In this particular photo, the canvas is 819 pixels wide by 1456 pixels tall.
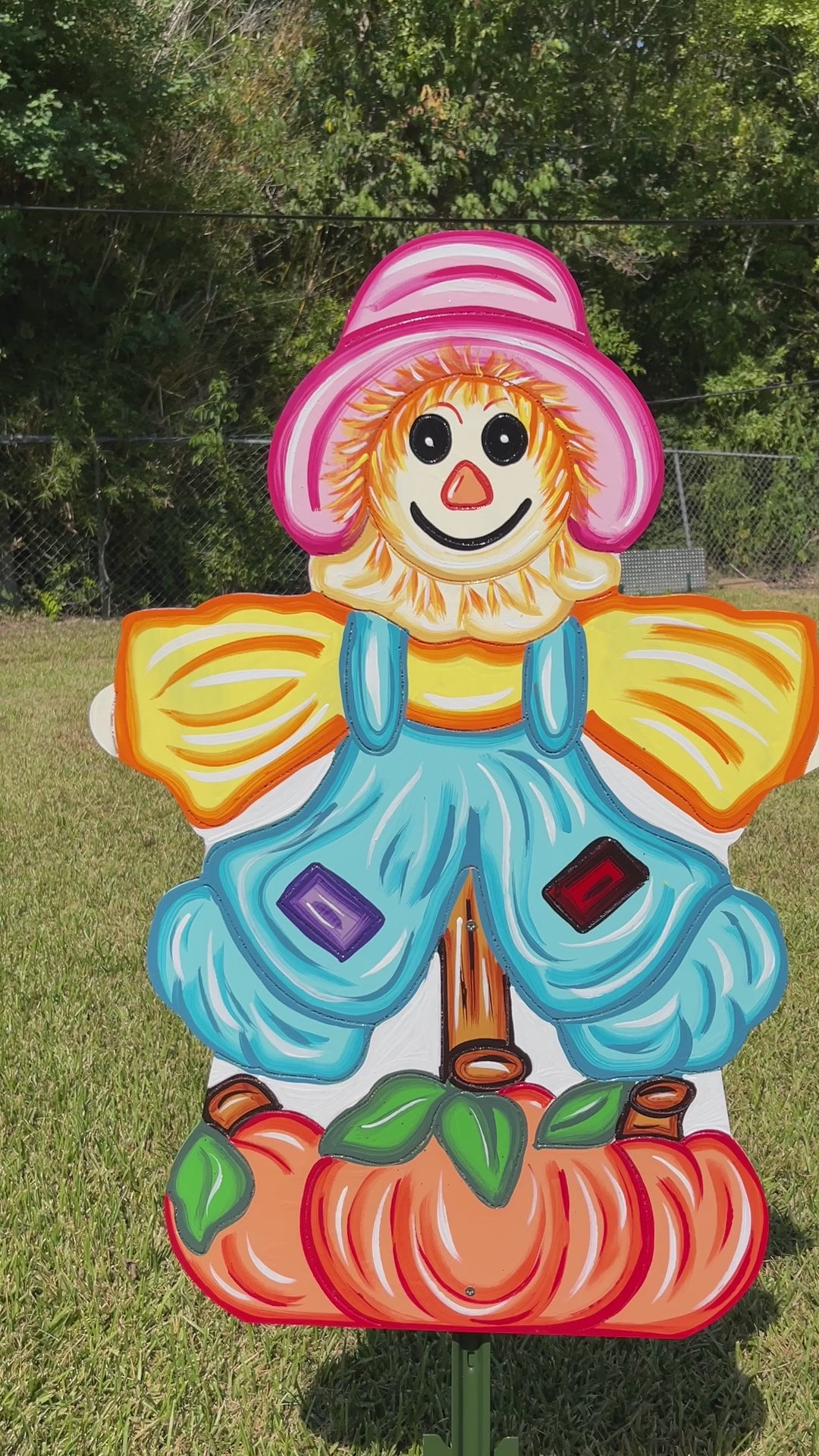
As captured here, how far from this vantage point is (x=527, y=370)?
1510 millimetres

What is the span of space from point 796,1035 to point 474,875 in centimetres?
202

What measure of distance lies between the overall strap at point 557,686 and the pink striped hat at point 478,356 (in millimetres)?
133

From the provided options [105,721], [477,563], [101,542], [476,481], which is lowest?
[101,542]

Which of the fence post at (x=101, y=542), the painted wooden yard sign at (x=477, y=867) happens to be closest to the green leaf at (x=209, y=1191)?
the painted wooden yard sign at (x=477, y=867)

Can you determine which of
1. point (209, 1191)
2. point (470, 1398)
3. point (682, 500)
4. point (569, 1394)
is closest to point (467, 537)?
point (209, 1191)

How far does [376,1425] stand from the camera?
1.95 metres

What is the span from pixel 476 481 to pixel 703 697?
41 centimetres

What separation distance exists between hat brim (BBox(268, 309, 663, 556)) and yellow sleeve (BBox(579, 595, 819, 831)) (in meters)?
0.12

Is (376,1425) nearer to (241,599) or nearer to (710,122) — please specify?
(241,599)

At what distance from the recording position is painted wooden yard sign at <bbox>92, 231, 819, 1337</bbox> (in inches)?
60.1

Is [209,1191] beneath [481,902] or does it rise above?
beneath

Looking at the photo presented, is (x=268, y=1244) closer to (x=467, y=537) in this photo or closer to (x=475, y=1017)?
(x=475, y=1017)

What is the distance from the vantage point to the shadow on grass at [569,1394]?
6.41 ft

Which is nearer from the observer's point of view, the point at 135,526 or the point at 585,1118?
the point at 585,1118
